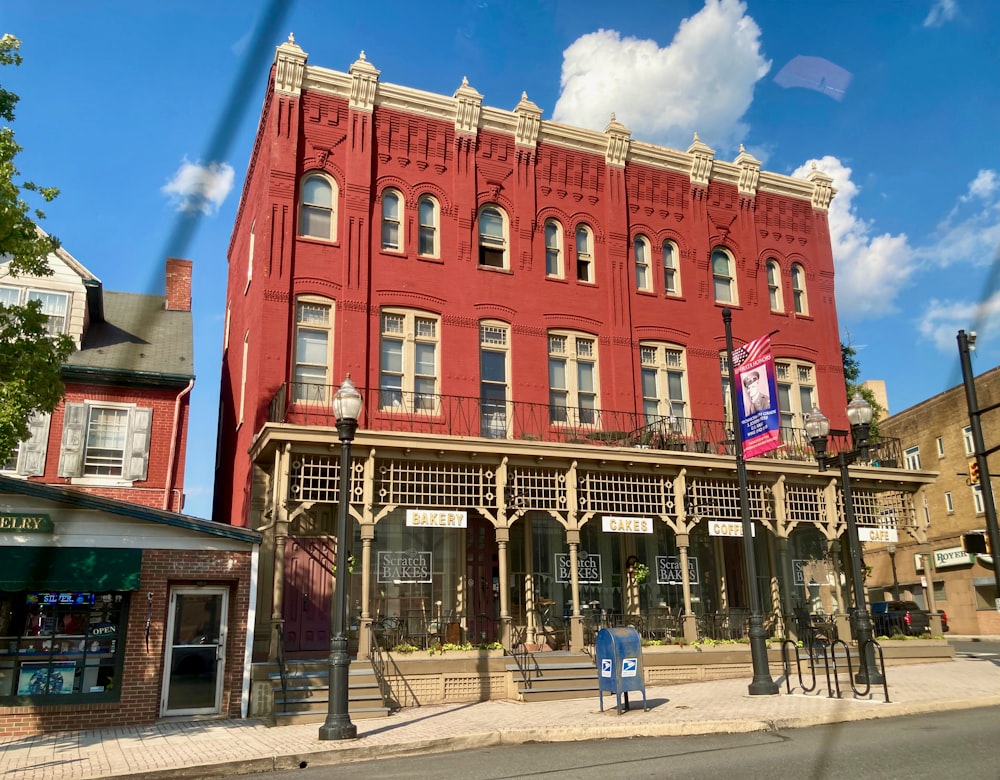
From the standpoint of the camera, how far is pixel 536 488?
18.5 metres

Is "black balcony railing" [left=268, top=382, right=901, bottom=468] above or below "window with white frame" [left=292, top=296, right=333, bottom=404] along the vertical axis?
below

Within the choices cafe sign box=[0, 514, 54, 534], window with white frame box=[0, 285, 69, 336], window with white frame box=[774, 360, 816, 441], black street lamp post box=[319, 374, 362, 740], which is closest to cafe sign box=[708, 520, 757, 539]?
window with white frame box=[774, 360, 816, 441]

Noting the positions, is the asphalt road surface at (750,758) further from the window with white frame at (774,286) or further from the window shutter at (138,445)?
the window with white frame at (774,286)

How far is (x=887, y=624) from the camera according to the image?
22531 mm

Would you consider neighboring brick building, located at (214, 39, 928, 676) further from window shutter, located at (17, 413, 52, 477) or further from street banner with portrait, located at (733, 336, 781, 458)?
window shutter, located at (17, 413, 52, 477)

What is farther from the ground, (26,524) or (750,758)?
(26,524)

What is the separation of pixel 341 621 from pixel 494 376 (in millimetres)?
9985

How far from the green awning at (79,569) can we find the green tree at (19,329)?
260 centimetres

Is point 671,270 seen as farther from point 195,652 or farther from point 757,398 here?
point 195,652

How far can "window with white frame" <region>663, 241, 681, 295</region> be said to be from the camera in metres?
24.1

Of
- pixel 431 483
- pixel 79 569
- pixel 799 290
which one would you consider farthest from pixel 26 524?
pixel 799 290

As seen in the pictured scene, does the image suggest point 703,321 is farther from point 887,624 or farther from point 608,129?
point 887,624

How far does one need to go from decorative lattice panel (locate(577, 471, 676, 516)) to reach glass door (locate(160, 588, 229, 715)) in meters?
8.07

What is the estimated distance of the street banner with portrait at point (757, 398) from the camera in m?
16.2
